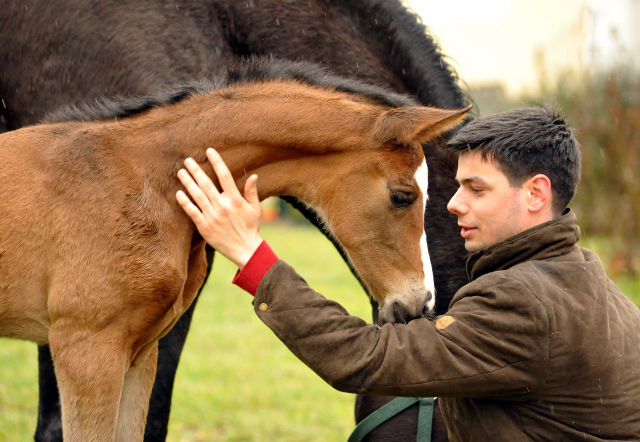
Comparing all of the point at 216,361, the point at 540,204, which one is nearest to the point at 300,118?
the point at 540,204

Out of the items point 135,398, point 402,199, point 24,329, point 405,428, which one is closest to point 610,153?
point 405,428

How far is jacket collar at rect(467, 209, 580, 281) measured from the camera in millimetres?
2074

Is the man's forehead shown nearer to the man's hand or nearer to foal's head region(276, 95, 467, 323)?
foal's head region(276, 95, 467, 323)

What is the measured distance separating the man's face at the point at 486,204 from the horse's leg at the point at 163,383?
4.37 ft

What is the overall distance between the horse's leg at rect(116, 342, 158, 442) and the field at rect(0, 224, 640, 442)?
2.07ft

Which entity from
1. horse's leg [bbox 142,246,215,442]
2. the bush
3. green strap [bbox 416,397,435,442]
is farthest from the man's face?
the bush

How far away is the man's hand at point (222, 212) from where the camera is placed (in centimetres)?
219

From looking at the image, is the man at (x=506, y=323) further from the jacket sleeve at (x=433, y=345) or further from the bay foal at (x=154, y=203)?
the bay foal at (x=154, y=203)

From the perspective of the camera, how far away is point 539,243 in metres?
2.08

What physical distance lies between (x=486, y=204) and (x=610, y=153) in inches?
A: 322

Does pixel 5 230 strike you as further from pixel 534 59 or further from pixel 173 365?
pixel 534 59

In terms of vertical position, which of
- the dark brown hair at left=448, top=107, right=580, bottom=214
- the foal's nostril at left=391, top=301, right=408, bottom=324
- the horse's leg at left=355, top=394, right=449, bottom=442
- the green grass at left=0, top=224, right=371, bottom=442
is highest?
the dark brown hair at left=448, top=107, right=580, bottom=214

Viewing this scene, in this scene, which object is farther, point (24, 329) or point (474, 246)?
point (24, 329)

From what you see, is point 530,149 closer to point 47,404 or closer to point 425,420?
point 425,420
